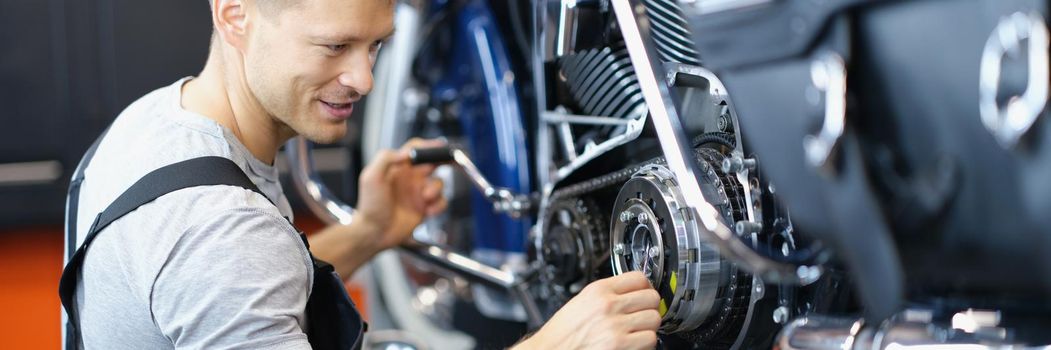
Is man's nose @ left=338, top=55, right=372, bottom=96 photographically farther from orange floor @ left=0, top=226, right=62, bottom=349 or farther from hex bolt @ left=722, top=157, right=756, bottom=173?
orange floor @ left=0, top=226, right=62, bottom=349

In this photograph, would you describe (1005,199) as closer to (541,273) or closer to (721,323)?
(721,323)

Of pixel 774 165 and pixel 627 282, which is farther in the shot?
pixel 627 282

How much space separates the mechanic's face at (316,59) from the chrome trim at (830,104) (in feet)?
1.83

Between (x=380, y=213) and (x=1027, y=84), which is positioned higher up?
(x=1027, y=84)

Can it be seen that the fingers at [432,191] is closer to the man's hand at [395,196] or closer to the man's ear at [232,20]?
the man's hand at [395,196]

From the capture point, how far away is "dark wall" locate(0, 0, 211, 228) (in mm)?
3137

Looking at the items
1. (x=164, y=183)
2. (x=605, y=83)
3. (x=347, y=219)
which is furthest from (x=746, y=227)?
(x=347, y=219)

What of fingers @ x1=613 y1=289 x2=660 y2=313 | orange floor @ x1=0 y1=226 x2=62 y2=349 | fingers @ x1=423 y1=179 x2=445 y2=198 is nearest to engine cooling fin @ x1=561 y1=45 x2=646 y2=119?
fingers @ x1=613 y1=289 x2=660 y2=313

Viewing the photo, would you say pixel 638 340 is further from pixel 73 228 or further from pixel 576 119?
pixel 73 228

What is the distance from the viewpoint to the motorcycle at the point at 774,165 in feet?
2.29

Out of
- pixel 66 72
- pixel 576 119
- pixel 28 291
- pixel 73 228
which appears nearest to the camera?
pixel 73 228

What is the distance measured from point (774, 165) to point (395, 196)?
906 mm

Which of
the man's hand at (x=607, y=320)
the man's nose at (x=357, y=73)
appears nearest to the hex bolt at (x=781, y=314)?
the man's hand at (x=607, y=320)

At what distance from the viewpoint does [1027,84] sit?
64 cm
